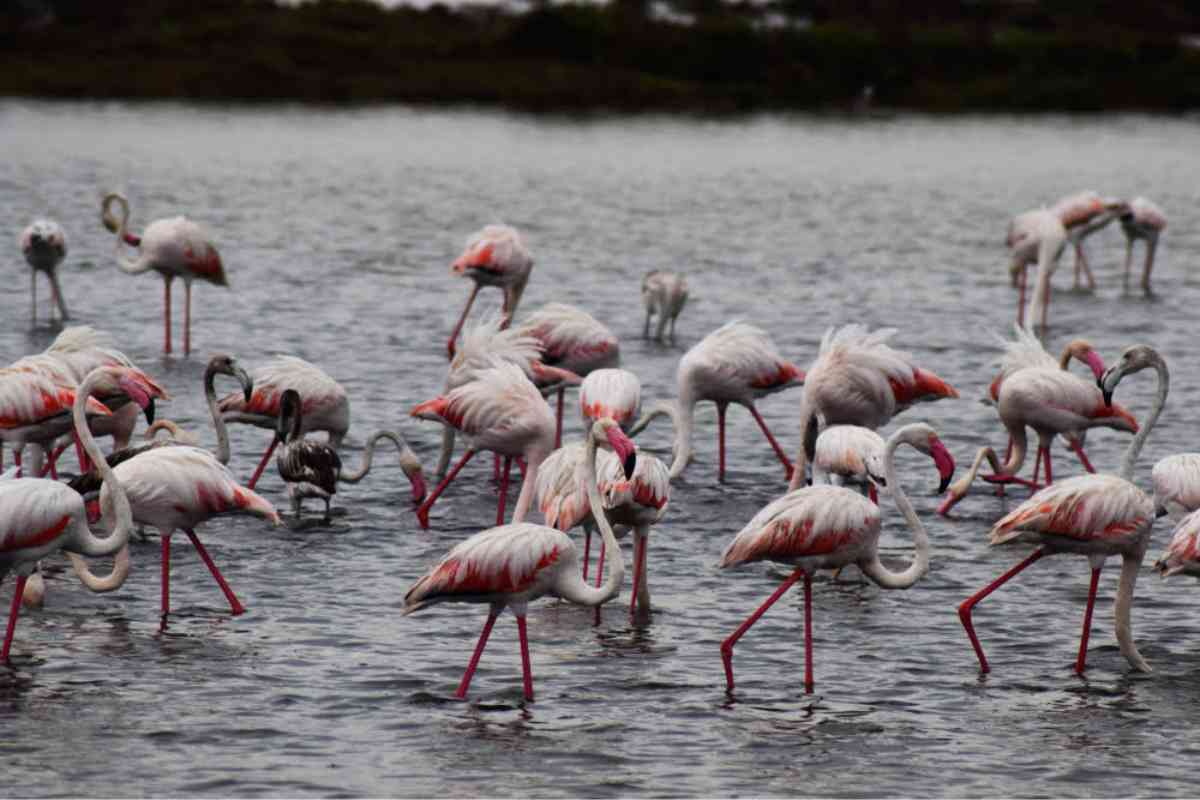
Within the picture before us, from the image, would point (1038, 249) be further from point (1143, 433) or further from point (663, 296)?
point (1143, 433)

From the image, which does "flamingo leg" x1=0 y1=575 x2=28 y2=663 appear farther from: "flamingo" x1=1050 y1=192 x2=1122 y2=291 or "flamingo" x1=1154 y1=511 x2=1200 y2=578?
"flamingo" x1=1050 y1=192 x2=1122 y2=291

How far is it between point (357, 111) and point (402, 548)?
158 ft

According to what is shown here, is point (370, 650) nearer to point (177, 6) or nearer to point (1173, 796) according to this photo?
point (1173, 796)

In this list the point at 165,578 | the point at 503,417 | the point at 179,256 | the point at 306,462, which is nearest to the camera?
the point at 165,578

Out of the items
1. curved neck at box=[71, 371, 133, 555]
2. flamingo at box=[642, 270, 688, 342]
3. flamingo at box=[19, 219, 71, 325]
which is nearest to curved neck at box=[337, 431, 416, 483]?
curved neck at box=[71, 371, 133, 555]

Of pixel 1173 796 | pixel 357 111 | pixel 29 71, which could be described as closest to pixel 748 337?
pixel 1173 796

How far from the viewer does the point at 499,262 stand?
581 inches

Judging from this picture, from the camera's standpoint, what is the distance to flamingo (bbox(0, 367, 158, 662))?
7.67m

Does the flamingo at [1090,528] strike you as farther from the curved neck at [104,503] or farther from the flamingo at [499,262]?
the flamingo at [499,262]

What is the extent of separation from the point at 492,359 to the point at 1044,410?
316 centimetres

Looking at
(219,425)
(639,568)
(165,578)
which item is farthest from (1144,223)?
(165,578)

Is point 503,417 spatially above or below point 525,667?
above

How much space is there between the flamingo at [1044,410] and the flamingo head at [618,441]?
3.61 m

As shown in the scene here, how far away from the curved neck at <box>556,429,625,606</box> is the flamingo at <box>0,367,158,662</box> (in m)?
1.95
